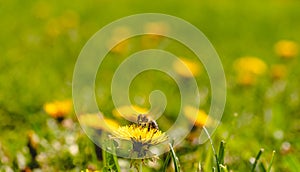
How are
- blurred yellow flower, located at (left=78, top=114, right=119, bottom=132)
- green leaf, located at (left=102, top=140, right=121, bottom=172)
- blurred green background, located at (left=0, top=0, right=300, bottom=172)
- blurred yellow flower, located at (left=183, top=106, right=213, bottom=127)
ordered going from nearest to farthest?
green leaf, located at (left=102, top=140, right=121, bottom=172) → blurred yellow flower, located at (left=78, top=114, right=119, bottom=132) → blurred yellow flower, located at (left=183, top=106, right=213, bottom=127) → blurred green background, located at (left=0, top=0, right=300, bottom=172)

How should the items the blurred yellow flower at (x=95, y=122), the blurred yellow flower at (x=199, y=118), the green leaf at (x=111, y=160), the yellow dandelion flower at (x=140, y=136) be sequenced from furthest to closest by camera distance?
the blurred yellow flower at (x=199, y=118)
the blurred yellow flower at (x=95, y=122)
the green leaf at (x=111, y=160)
the yellow dandelion flower at (x=140, y=136)

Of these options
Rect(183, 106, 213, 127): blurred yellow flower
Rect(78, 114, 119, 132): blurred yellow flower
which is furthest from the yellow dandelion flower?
Rect(183, 106, 213, 127): blurred yellow flower

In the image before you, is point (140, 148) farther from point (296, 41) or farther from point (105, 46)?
point (296, 41)

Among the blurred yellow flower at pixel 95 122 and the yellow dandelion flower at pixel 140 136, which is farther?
the blurred yellow flower at pixel 95 122

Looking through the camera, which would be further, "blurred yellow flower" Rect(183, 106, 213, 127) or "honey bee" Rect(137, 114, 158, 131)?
"blurred yellow flower" Rect(183, 106, 213, 127)

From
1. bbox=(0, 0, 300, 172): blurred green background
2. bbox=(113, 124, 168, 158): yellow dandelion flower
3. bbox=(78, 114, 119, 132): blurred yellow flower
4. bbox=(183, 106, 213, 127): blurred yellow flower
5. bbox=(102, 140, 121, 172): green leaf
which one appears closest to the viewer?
bbox=(113, 124, 168, 158): yellow dandelion flower

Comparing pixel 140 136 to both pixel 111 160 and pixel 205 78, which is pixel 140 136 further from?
pixel 205 78

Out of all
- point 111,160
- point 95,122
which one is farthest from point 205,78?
point 111,160

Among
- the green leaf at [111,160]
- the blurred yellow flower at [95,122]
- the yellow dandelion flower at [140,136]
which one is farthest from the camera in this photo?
the blurred yellow flower at [95,122]

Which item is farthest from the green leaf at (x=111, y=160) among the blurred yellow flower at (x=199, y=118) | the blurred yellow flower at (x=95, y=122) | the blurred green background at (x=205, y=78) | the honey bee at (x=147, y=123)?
the blurred yellow flower at (x=199, y=118)

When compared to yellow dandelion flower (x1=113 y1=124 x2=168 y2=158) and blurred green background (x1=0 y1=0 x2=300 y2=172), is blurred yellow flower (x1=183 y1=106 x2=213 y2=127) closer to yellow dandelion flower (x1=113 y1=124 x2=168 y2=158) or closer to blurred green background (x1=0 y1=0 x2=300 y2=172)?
blurred green background (x1=0 y1=0 x2=300 y2=172)

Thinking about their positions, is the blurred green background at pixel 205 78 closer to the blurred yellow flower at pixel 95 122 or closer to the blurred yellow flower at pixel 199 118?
the blurred yellow flower at pixel 199 118
